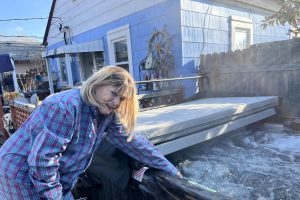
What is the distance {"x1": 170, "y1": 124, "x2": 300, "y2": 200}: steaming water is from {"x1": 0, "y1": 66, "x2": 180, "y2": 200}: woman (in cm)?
87

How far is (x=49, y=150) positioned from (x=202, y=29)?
196 inches

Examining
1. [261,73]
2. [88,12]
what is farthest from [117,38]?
[261,73]

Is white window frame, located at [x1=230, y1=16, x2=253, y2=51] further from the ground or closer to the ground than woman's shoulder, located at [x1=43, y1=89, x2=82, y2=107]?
further from the ground

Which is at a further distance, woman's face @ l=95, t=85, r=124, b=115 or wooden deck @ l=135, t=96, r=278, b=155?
wooden deck @ l=135, t=96, r=278, b=155

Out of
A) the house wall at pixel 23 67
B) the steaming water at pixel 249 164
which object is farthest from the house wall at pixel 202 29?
the house wall at pixel 23 67

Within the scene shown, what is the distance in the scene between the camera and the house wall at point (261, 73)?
391 centimetres

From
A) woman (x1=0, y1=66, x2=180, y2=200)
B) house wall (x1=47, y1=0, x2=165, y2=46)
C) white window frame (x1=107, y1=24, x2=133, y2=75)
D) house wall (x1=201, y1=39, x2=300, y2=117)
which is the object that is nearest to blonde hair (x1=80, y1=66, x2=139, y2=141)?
woman (x1=0, y1=66, x2=180, y2=200)

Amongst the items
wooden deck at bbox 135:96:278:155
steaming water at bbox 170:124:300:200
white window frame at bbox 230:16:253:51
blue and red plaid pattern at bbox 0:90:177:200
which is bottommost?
steaming water at bbox 170:124:300:200

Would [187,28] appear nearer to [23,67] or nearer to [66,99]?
[66,99]

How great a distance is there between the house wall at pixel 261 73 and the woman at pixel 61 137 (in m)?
3.29

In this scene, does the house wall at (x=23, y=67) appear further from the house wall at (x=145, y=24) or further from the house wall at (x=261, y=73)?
the house wall at (x=261, y=73)

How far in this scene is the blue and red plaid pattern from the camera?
1.12 m

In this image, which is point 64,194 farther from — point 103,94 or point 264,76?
point 264,76

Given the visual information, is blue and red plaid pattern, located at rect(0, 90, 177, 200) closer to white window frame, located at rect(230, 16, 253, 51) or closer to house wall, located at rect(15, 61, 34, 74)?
white window frame, located at rect(230, 16, 253, 51)
